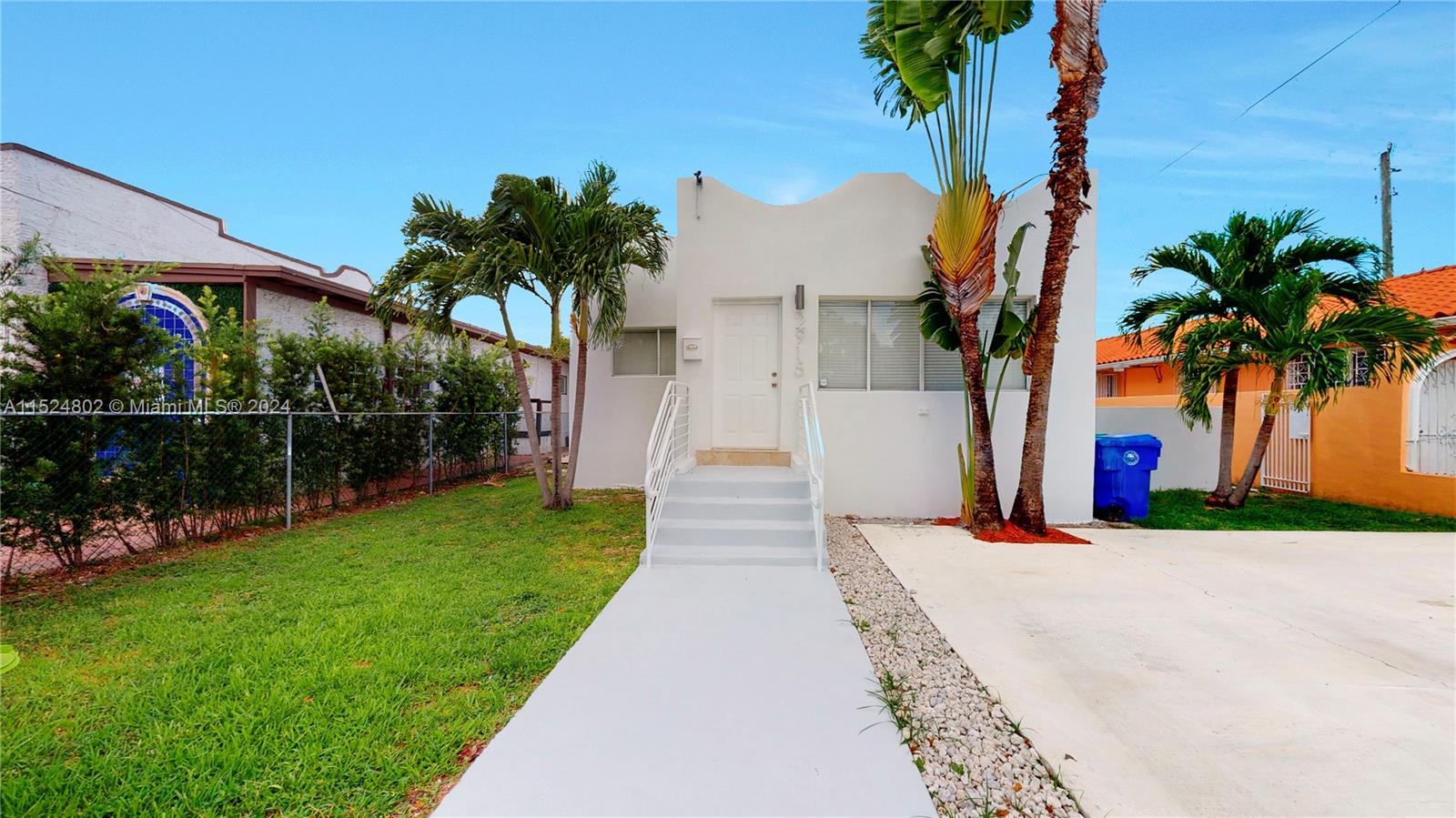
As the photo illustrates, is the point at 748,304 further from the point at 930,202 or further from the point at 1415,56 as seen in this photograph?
the point at 1415,56

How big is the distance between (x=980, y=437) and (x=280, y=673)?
263 inches

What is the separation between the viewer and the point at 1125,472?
25.6 feet

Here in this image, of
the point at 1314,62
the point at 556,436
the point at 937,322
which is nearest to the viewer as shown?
the point at 937,322

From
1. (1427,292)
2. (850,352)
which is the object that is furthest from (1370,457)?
(850,352)

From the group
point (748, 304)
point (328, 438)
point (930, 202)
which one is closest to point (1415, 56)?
point (930, 202)

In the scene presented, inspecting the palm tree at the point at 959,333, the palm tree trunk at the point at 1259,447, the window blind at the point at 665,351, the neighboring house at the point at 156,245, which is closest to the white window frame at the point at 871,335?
the palm tree at the point at 959,333

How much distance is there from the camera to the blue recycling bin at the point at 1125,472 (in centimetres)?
773

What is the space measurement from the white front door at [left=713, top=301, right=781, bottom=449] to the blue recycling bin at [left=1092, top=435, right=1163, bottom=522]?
4518 mm

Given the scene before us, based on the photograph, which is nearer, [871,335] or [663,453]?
[663,453]

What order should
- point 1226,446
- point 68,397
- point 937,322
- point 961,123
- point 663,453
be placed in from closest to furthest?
point 68,397 → point 663,453 → point 961,123 → point 937,322 → point 1226,446

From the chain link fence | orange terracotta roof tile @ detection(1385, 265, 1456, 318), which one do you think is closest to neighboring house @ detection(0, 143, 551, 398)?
the chain link fence

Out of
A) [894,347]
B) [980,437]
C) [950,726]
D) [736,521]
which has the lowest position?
[950,726]

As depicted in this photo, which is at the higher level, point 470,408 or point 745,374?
point 745,374

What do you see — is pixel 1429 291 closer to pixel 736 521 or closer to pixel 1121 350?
pixel 1121 350
